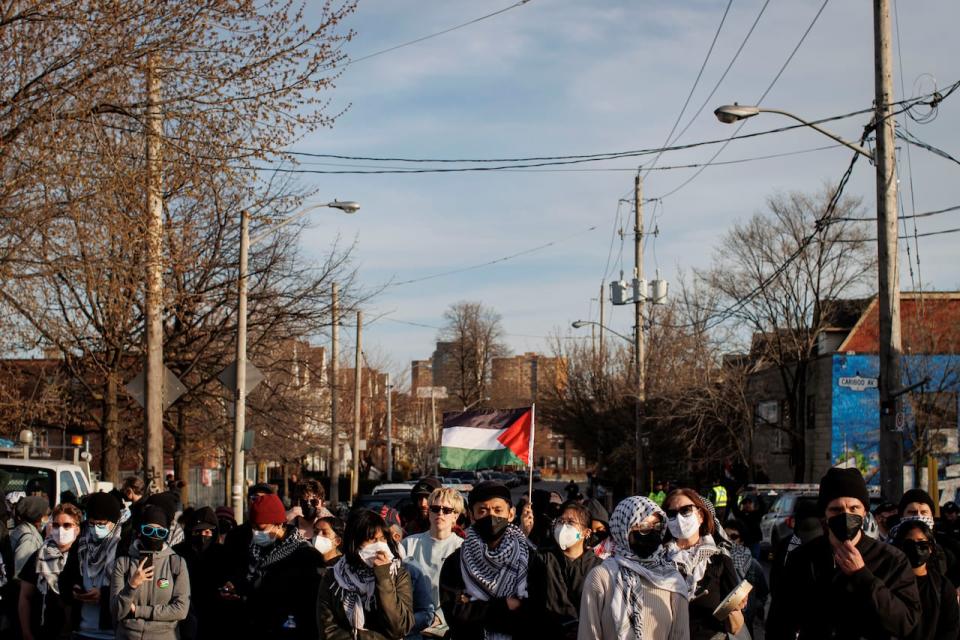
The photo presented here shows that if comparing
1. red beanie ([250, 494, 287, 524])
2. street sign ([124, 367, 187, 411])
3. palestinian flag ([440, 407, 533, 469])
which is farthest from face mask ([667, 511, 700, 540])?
street sign ([124, 367, 187, 411])

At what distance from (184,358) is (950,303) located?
90.7 feet

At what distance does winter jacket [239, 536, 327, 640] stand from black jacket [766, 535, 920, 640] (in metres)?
3.13

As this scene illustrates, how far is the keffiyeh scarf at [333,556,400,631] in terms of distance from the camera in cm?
658

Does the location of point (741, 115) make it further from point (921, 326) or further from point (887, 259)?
point (921, 326)

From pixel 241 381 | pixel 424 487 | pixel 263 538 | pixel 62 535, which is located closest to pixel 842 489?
pixel 263 538

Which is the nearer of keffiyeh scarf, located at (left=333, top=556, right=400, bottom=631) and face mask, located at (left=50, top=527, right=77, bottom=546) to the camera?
keffiyeh scarf, located at (left=333, top=556, right=400, bottom=631)

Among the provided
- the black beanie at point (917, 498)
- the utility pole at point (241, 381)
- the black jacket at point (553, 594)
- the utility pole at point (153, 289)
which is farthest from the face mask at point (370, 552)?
the utility pole at point (241, 381)

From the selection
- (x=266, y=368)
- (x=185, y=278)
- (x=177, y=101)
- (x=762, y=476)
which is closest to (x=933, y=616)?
(x=177, y=101)

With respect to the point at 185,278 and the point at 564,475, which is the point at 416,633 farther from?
the point at 564,475

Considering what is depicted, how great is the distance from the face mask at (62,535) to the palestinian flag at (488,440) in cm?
875

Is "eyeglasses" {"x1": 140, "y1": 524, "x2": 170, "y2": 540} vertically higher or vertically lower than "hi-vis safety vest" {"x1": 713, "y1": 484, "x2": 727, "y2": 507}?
higher

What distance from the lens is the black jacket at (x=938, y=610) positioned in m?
6.02

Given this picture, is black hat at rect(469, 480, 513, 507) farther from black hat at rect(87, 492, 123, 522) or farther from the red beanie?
black hat at rect(87, 492, 123, 522)

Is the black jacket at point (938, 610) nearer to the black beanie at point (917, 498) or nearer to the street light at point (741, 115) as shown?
the black beanie at point (917, 498)
